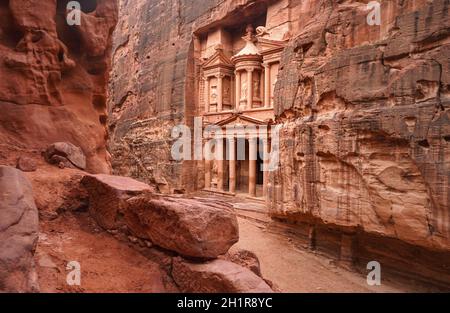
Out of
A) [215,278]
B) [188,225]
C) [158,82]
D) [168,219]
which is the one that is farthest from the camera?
[158,82]

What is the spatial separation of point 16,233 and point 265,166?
13.8 meters

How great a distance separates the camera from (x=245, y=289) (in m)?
3.19

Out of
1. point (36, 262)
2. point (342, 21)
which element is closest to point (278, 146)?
point (342, 21)

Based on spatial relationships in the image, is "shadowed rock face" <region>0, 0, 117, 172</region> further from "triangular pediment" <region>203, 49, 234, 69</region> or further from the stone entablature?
"triangular pediment" <region>203, 49, 234, 69</region>

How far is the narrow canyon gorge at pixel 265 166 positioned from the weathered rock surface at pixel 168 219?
19mm

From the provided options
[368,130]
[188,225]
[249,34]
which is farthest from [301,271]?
[249,34]

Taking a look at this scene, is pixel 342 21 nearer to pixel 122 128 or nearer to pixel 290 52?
pixel 290 52

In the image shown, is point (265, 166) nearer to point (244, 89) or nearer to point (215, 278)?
point (244, 89)

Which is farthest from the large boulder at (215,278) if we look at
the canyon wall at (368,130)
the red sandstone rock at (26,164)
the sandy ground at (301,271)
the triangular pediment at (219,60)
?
the triangular pediment at (219,60)

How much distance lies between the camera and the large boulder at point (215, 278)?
323 cm

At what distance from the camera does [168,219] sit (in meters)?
3.79

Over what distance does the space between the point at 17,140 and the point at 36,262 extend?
10.3 feet

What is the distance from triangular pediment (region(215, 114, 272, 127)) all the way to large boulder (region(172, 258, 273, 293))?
528 inches

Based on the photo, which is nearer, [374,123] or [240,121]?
[374,123]
